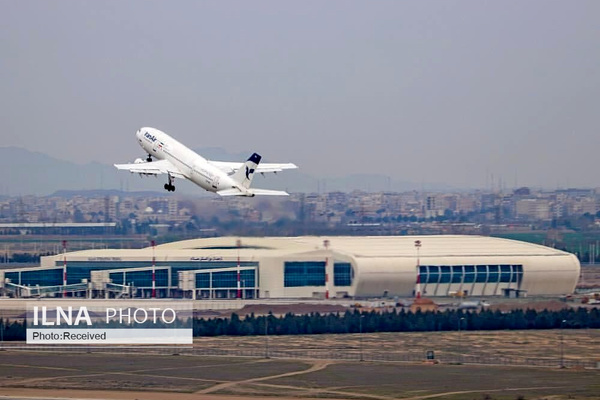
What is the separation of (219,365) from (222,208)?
73.6 feet

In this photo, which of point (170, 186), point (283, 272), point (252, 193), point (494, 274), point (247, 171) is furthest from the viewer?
point (494, 274)

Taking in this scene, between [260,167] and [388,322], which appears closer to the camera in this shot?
[260,167]

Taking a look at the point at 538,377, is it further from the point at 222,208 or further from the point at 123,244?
the point at 123,244

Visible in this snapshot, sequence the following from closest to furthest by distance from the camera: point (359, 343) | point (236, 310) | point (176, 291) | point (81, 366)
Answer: point (81, 366) → point (359, 343) → point (236, 310) → point (176, 291)

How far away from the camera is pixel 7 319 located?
382ft

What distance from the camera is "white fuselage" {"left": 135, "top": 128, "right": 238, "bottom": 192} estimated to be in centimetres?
9619

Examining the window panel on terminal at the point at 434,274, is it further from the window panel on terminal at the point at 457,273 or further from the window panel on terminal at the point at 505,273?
the window panel on terminal at the point at 505,273

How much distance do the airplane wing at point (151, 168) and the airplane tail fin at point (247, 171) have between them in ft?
20.5

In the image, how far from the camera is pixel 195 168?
9869 centimetres

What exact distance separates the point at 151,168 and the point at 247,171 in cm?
878

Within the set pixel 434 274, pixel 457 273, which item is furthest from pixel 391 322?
pixel 457 273

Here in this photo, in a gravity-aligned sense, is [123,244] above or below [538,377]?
above

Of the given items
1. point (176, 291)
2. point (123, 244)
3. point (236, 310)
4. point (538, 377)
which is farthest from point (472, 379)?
point (123, 244)

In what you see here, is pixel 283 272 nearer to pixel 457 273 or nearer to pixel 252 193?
pixel 457 273
